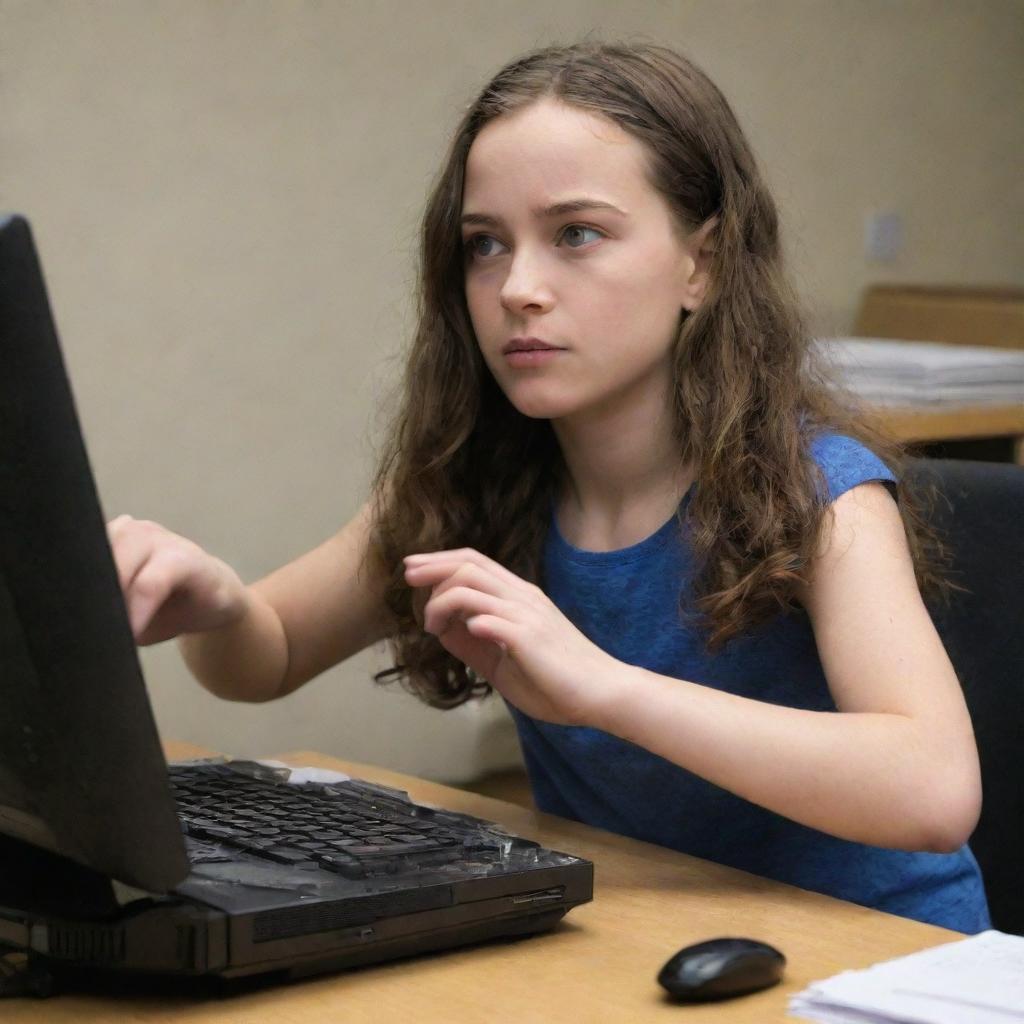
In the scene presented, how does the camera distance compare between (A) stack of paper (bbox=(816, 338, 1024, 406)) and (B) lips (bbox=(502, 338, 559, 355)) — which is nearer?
(B) lips (bbox=(502, 338, 559, 355))

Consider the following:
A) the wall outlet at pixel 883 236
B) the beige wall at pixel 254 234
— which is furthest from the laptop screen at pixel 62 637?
the wall outlet at pixel 883 236

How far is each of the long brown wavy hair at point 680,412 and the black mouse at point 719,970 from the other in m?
0.39

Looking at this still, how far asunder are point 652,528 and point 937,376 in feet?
4.51

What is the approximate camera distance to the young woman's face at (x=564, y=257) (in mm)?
1113

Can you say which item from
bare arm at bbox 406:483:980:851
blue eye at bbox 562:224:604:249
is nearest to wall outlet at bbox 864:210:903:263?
blue eye at bbox 562:224:604:249

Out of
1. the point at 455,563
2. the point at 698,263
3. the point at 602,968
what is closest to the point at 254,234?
the point at 698,263

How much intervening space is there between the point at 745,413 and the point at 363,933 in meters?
0.58

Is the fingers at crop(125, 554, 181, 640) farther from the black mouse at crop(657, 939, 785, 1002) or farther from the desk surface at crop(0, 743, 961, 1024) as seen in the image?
A: the black mouse at crop(657, 939, 785, 1002)

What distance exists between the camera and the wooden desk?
2.42 meters

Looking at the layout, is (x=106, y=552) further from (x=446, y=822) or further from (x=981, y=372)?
(x=981, y=372)

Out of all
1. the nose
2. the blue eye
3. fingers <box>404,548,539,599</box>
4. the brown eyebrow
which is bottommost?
fingers <box>404,548,539,599</box>

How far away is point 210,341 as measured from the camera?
252cm

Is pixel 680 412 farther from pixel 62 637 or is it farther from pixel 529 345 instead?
pixel 62 637

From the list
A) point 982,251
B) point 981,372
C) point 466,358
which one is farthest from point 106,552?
point 982,251
